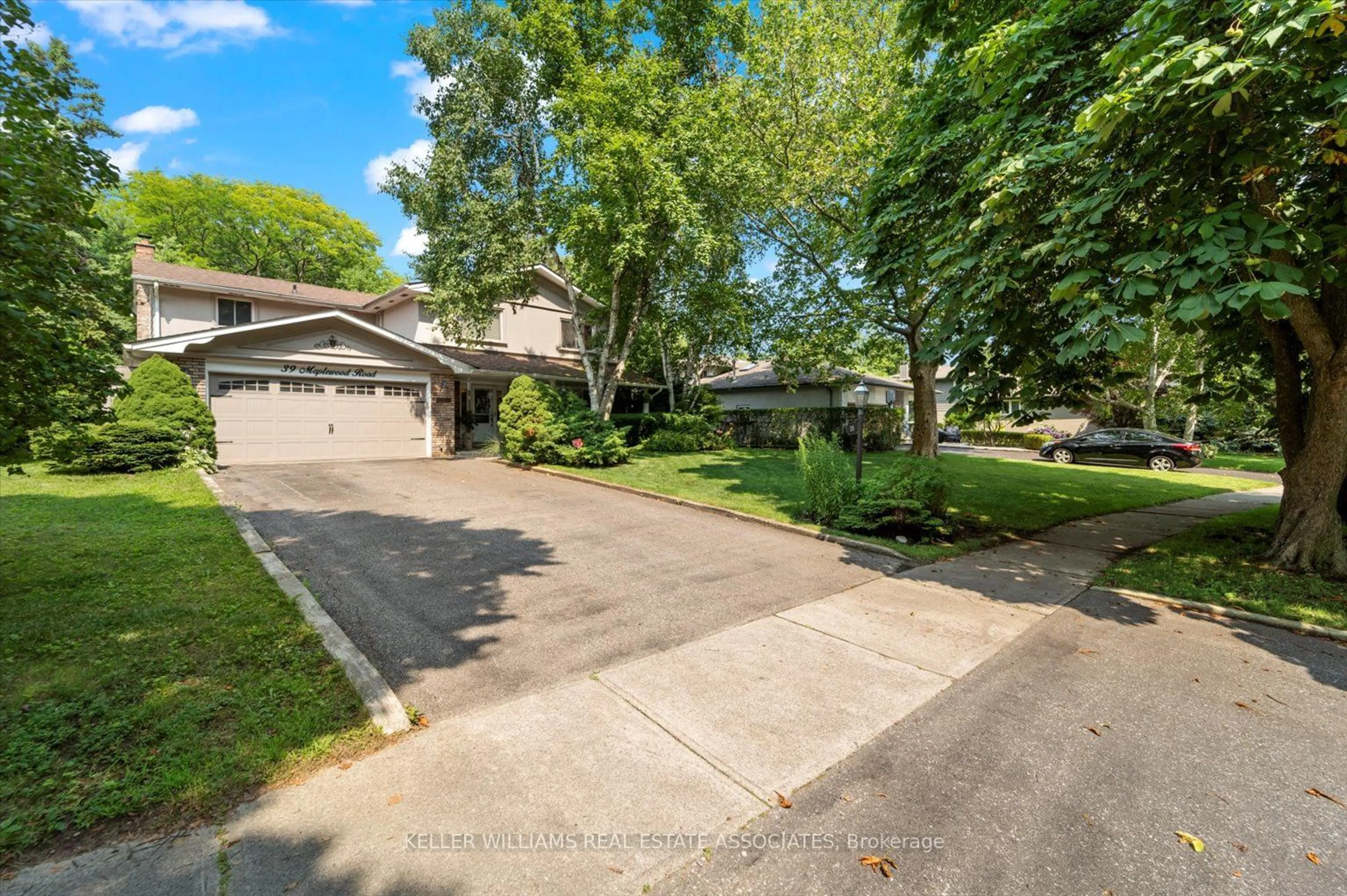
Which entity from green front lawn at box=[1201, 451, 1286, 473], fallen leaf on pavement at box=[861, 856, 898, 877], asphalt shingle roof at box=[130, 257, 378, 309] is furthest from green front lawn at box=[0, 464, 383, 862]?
green front lawn at box=[1201, 451, 1286, 473]

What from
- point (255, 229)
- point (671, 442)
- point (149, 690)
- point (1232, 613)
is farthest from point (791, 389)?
point (255, 229)

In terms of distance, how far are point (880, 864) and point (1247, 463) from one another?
29.4m

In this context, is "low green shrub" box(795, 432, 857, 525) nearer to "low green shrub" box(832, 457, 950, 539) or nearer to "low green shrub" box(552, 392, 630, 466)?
"low green shrub" box(832, 457, 950, 539)

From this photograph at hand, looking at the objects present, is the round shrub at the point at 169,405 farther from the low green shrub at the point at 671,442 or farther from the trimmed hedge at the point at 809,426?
the trimmed hedge at the point at 809,426

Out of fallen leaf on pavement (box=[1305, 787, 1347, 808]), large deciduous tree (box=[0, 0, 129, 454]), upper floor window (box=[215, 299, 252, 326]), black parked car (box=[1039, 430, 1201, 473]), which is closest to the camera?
fallen leaf on pavement (box=[1305, 787, 1347, 808])

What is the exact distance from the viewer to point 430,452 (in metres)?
16.9

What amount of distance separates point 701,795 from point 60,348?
536 centimetres

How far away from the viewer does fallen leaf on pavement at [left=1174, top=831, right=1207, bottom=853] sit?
2385mm

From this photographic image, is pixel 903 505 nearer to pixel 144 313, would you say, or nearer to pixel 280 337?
pixel 280 337

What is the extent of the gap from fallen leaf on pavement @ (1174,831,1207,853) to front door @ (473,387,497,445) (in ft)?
61.8

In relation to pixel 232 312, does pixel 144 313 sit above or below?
below

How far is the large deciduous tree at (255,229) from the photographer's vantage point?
3123 cm

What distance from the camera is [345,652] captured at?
152 inches

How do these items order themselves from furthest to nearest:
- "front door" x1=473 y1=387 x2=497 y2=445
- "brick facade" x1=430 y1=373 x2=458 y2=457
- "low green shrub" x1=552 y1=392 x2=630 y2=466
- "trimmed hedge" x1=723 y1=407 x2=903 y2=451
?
"trimmed hedge" x1=723 y1=407 x2=903 y2=451 → "front door" x1=473 y1=387 x2=497 y2=445 → "brick facade" x1=430 y1=373 x2=458 y2=457 → "low green shrub" x1=552 y1=392 x2=630 y2=466
